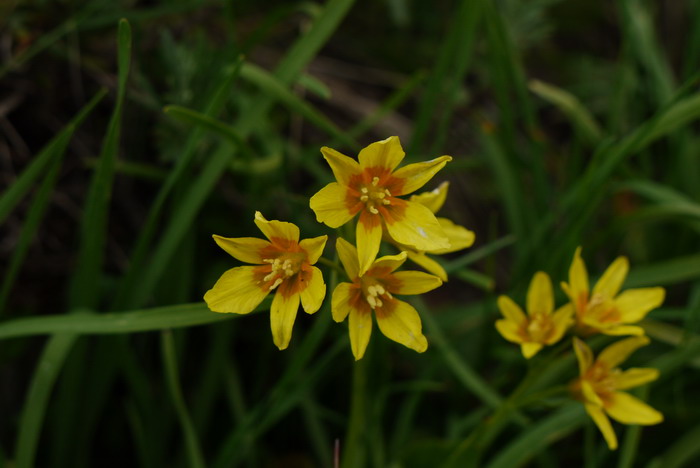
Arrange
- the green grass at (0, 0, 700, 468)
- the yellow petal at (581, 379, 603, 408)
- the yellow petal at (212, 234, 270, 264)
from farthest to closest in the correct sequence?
the green grass at (0, 0, 700, 468) < the yellow petal at (581, 379, 603, 408) < the yellow petal at (212, 234, 270, 264)

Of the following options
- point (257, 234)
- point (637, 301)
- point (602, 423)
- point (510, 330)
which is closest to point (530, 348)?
point (510, 330)

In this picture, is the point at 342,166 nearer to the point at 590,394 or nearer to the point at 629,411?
the point at 590,394

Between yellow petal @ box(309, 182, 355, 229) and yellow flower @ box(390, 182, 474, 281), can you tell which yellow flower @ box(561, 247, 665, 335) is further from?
yellow petal @ box(309, 182, 355, 229)

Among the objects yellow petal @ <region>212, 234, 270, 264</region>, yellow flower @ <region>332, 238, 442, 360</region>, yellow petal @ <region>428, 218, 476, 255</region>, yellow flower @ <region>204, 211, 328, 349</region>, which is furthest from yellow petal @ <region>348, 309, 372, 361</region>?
yellow petal @ <region>428, 218, 476, 255</region>

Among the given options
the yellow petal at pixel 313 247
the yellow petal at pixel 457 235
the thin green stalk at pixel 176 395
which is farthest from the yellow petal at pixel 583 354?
the thin green stalk at pixel 176 395

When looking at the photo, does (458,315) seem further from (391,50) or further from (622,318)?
(391,50)
